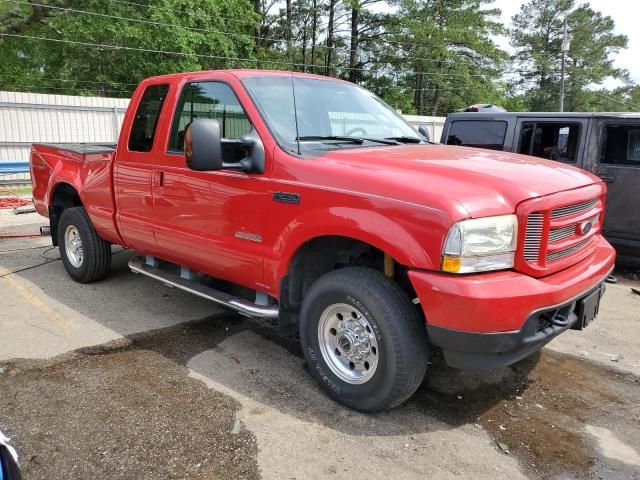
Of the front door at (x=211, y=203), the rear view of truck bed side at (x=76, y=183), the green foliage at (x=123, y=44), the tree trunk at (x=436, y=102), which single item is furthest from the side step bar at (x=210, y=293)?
the tree trunk at (x=436, y=102)

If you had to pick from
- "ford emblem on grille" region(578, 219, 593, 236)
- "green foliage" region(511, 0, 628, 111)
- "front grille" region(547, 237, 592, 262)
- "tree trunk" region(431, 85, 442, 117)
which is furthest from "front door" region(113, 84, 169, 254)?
"green foliage" region(511, 0, 628, 111)

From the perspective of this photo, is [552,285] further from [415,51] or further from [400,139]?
[415,51]

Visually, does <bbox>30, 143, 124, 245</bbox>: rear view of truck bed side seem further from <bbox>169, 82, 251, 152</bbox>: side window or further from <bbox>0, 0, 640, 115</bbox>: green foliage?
<bbox>0, 0, 640, 115</bbox>: green foliage

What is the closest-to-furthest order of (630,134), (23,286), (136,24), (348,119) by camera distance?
(348,119)
(23,286)
(630,134)
(136,24)

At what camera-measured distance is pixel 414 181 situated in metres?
2.95

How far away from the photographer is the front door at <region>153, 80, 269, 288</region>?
3.71m

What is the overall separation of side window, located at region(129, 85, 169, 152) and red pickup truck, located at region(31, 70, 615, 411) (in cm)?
2

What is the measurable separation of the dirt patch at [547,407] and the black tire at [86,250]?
12.0 feet

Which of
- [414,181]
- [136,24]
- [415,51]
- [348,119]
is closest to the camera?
[414,181]

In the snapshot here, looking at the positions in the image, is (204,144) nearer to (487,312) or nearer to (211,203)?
(211,203)

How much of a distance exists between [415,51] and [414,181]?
35143 mm

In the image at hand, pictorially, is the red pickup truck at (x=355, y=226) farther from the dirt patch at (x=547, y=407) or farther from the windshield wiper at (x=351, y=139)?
the dirt patch at (x=547, y=407)

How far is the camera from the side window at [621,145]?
6.38m

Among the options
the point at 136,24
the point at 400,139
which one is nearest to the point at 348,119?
the point at 400,139
